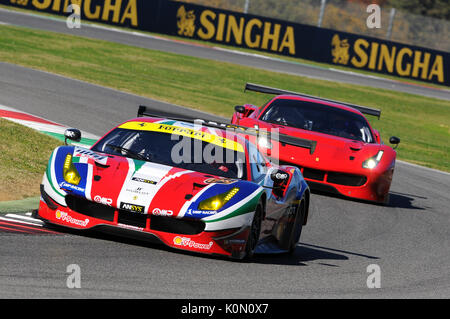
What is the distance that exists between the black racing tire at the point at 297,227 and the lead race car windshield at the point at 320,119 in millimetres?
4493

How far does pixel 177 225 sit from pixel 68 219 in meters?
0.86

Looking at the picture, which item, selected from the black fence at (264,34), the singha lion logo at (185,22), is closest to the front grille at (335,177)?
the black fence at (264,34)

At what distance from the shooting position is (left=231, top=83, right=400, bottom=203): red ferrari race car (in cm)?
1274

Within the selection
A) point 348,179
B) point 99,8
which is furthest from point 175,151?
point 99,8

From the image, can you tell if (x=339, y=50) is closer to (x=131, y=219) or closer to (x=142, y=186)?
(x=142, y=186)

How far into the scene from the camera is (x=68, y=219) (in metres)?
7.23

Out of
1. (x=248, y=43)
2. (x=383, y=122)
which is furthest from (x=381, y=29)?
(x=383, y=122)

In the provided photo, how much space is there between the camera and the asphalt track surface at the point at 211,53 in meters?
32.3

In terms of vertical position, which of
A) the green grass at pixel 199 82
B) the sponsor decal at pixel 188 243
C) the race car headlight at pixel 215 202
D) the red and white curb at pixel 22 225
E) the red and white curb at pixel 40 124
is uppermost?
the race car headlight at pixel 215 202

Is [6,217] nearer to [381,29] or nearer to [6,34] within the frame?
[6,34]

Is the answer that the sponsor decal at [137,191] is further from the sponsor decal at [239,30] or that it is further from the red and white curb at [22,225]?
the sponsor decal at [239,30]

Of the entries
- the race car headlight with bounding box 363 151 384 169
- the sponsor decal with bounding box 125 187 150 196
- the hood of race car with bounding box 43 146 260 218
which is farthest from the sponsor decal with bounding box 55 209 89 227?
the race car headlight with bounding box 363 151 384 169

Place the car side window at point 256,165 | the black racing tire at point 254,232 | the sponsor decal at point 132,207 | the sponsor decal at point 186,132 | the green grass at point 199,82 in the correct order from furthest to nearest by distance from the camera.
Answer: the green grass at point 199,82 → the sponsor decal at point 186,132 → the car side window at point 256,165 → the black racing tire at point 254,232 → the sponsor decal at point 132,207

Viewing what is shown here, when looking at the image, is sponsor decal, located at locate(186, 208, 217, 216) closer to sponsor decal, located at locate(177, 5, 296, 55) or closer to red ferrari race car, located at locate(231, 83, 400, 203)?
red ferrari race car, located at locate(231, 83, 400, 203)
